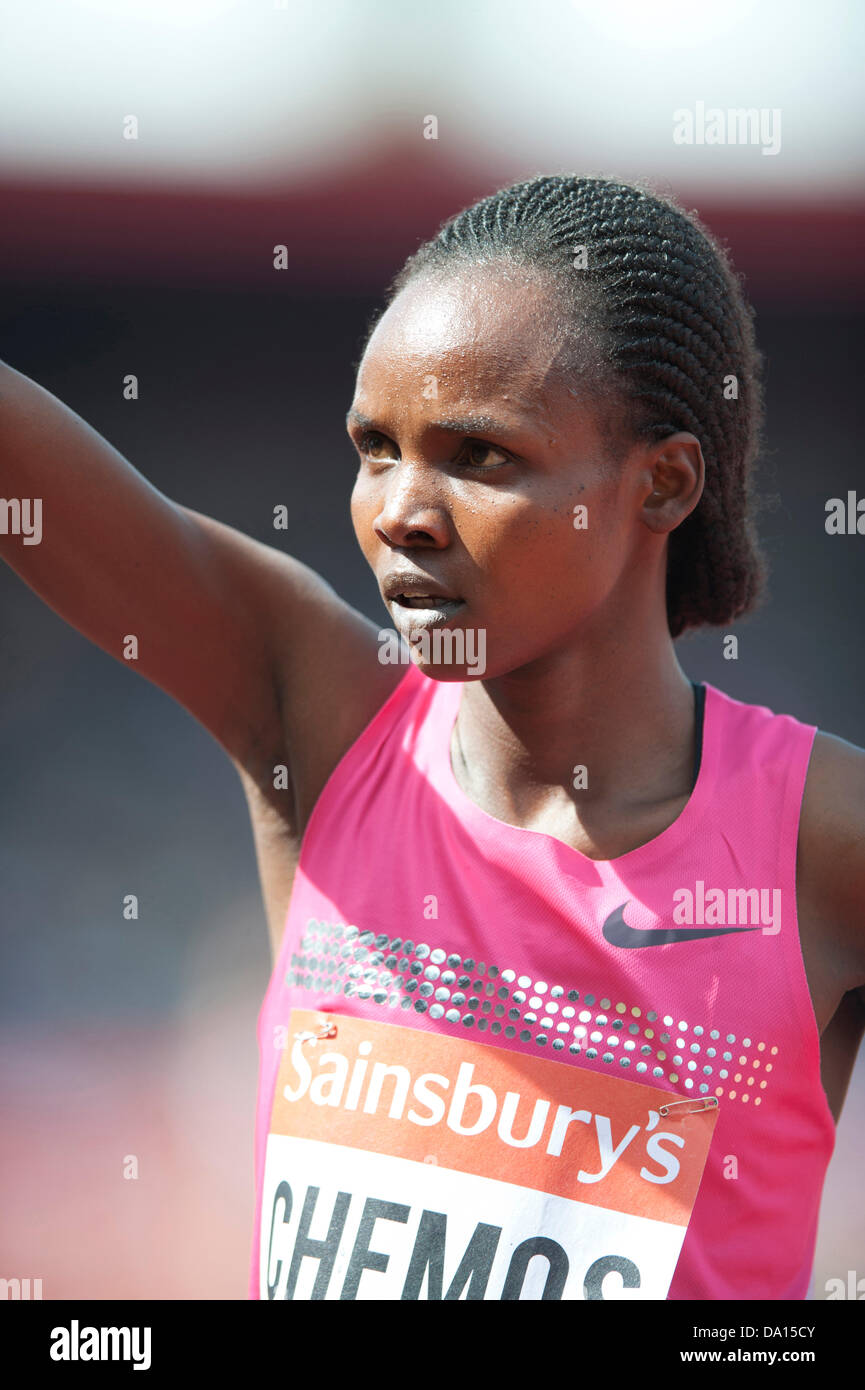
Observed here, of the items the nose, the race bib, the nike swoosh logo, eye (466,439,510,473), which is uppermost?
eye (466,439,510,473)

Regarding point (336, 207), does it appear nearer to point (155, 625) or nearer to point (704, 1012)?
point (155, 625)

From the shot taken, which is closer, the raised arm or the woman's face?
the woman's face

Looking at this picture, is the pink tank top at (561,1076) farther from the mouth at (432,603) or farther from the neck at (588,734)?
the mouth at (432,603)

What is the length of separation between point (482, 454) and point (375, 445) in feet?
0.49

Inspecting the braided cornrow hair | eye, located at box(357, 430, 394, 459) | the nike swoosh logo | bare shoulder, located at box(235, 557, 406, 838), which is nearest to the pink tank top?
the nike swoosh logo

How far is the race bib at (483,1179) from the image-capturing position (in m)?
1.44

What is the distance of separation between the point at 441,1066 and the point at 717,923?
1.17ft

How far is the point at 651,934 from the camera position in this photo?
4.93 feet

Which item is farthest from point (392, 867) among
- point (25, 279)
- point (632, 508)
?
point (25, 279)

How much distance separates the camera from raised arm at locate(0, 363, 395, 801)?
1568mm

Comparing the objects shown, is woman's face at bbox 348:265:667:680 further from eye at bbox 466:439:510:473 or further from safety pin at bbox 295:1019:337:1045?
safety pin at bbox 295:1019:337:1045

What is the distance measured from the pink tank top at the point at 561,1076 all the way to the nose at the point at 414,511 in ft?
1.24

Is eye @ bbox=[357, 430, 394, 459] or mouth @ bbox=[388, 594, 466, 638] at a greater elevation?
eye @ bbox=[357, 430, 394, 459]

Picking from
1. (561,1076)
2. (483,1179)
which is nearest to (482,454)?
(561,1076)
